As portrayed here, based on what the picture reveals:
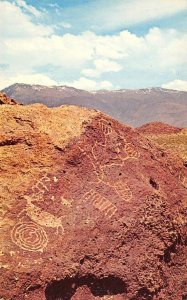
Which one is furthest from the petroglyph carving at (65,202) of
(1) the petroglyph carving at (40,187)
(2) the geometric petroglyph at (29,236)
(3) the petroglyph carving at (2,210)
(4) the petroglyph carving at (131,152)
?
(4) the petroglyph carving at (131,152)

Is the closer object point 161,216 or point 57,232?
point 57,232

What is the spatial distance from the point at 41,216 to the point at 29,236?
45cm

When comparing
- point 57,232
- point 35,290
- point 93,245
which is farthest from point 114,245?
point 35,290

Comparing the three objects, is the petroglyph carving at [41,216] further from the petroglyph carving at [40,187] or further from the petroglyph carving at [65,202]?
the petroglyph carving at [65,202]

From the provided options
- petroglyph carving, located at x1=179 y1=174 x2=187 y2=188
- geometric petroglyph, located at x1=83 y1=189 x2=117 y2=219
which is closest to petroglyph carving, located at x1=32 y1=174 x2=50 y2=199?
geometric petroglyph, located at x1=83 y1=189 x2=117 y2=219

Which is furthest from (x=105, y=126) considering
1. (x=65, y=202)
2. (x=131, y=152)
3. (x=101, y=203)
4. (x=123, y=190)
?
(x=65, y=202)

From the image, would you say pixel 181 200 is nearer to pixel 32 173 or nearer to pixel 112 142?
pixel 112 142

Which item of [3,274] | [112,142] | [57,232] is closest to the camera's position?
[3,274]

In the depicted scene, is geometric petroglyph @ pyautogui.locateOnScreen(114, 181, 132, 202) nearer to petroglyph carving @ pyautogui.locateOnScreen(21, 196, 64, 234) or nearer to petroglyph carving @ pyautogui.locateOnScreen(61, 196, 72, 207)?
petroglyph carving @ pyautogui.locateOnScreen(61, 196, 72, 207)

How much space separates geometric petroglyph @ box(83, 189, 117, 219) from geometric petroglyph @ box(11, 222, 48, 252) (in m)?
1.12

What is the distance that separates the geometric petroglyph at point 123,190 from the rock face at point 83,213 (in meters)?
0.02

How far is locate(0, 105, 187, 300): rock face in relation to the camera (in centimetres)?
698

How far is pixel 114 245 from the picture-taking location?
7.63 metres

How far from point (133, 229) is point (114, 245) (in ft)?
1.58
